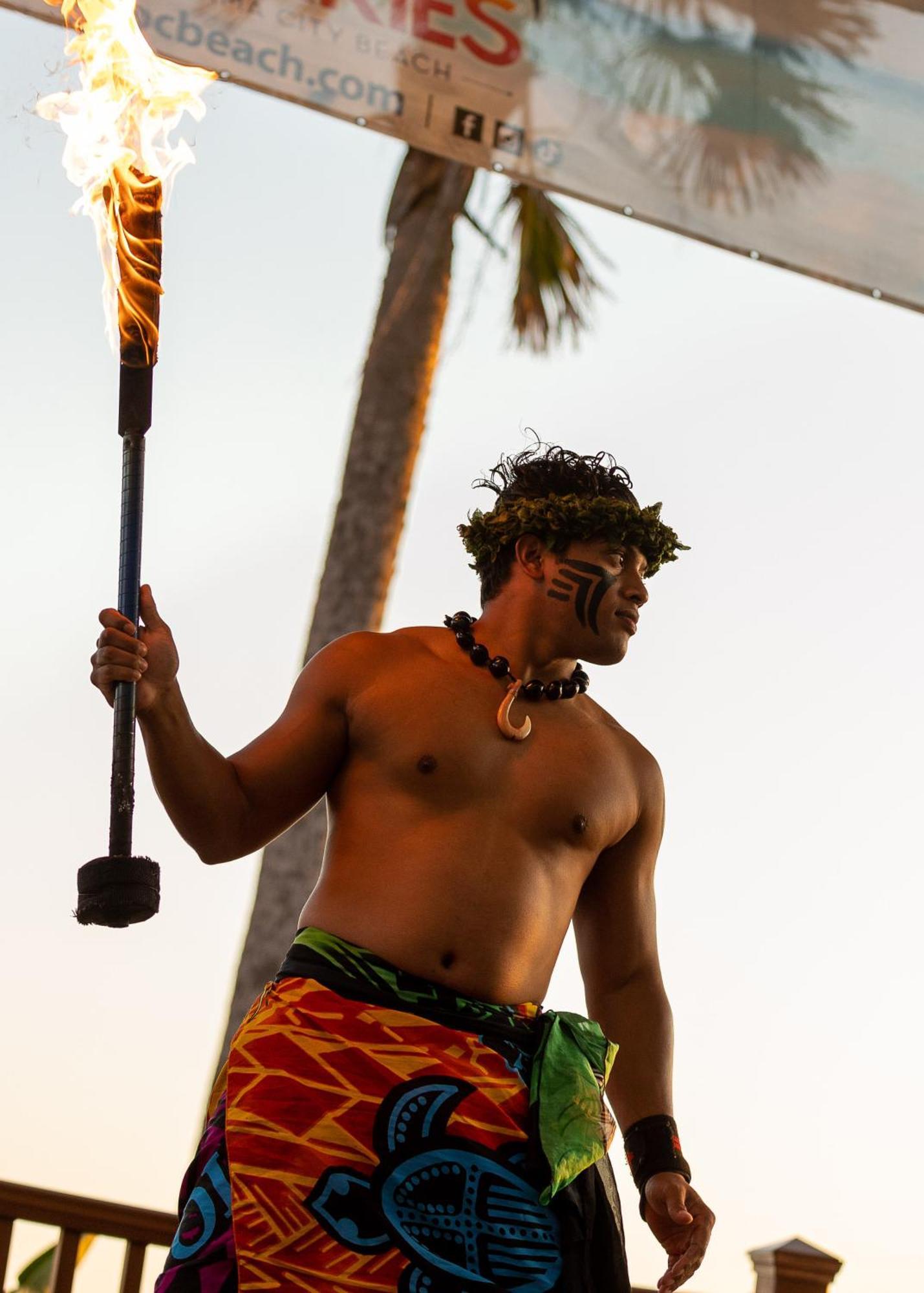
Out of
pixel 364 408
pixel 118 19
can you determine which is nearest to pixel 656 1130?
pixel 118 19

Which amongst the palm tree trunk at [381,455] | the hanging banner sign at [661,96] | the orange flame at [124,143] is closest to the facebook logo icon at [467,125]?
the hanging banner sign at [661,96]

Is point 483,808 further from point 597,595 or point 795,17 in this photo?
point 795,17

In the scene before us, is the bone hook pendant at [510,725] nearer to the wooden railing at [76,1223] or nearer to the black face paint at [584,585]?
the black face paint at [584,585]

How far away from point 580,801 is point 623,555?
1.49ft

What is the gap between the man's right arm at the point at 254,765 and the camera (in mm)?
2553

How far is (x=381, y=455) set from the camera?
21.4 ft

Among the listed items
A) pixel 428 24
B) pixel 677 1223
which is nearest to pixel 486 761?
pixel 677 1223

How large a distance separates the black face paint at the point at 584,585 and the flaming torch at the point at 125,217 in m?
0.75

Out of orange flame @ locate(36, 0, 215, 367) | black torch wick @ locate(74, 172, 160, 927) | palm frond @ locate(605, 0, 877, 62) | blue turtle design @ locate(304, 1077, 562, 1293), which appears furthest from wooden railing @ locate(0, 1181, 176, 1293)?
palm frond @ locate(605, 0, 877, 62)

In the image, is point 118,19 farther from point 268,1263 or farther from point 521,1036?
point 268,1263

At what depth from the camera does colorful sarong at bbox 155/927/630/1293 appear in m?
2.39

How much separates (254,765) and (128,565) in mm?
384

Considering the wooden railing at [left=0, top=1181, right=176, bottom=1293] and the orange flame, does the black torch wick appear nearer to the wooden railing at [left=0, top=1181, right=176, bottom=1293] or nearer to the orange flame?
the orange flame

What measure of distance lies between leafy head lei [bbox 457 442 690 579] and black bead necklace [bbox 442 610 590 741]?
160 mm
